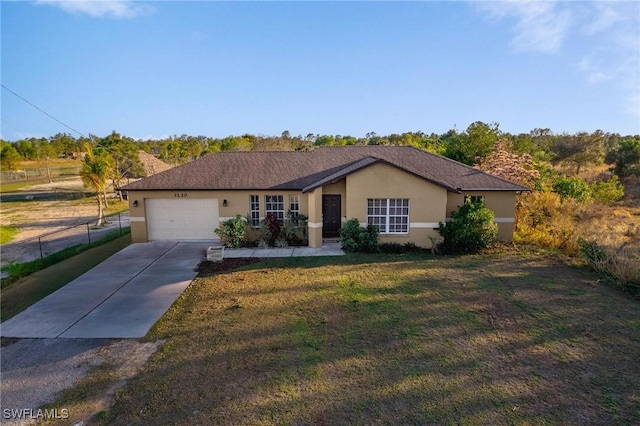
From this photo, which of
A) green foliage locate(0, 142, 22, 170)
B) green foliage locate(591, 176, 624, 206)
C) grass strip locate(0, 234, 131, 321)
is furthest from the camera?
green foliage locate(0, 142, 22, 170)

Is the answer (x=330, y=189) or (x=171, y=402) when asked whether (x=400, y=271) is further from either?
(x=171, y=402)

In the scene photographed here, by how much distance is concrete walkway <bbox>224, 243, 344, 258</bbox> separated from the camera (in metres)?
15.2

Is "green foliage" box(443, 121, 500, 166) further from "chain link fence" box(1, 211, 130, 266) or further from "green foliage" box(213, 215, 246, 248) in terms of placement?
"chain link fence" box(1, 211, 130, 266)

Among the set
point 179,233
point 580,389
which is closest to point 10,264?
point 179,233

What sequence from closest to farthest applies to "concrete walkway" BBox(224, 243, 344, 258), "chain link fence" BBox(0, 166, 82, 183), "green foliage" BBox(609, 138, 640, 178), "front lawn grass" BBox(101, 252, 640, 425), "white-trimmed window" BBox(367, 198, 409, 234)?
"front lawn grass" BBox(101, 252, 640, 425), "concrete walkway" BBox(224, 243, 344, 258), "white-trimmed window" BBox(367, 198, 409, 234), "green foliage" BBox(609, 138, 640, 178), "chain link fence" BBox(0, 166, 82, 183)

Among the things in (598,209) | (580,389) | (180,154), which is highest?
(180,154)

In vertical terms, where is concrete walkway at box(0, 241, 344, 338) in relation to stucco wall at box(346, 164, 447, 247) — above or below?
below

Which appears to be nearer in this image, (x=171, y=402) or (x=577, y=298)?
(x=171, y=402)

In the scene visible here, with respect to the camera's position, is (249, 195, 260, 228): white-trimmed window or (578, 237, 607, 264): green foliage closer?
(578, 237, 607, 264): green foliage

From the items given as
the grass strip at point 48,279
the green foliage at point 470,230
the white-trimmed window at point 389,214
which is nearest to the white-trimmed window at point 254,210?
the white-trimmed window at point 389,214

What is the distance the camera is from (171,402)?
20.0 feet

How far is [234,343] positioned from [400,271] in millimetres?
6831

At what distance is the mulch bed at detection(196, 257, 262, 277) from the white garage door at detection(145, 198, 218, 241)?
3.48 m

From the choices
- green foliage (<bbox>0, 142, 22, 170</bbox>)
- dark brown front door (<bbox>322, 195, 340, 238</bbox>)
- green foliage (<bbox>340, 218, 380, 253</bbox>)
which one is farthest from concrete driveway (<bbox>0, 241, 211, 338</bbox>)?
green foliage (<bbox>0, 142, 22, 170</bbox>)
